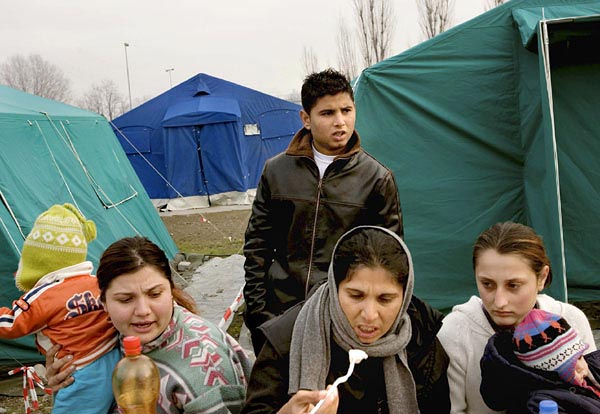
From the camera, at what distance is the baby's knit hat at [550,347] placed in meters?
1.76

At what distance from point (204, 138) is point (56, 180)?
33.1 ft

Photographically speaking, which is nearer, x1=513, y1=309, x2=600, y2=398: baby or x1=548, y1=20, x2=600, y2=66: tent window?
x1=513, y1=309, x2=600, y2=398: baby

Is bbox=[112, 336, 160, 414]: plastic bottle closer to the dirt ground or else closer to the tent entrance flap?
the tent entrance flap

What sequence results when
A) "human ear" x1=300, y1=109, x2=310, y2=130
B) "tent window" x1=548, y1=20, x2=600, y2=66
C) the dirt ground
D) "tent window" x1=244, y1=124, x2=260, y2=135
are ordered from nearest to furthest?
"human ear" x1=300, y1=109, x2=310, y2=130
"tent window" x1=548, y1=20, x2=600, y2=66
the dirt ground
"tent window" x1=244, y1=124, x2=260, y2=135

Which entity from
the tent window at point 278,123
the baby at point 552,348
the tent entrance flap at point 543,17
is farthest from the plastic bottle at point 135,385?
the tent window at point 278,123

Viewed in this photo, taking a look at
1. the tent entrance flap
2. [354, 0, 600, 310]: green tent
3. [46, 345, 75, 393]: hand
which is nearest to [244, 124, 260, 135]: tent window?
[354, 0, 600, 310]: green tent

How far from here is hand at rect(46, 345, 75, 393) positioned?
6.91 feet

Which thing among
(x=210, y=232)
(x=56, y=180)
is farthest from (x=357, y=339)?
(x=210, y=232)

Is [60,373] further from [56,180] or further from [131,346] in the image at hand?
[56,180]

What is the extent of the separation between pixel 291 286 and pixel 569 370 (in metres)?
1.27

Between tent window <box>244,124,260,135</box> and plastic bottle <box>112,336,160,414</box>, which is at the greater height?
tent window <box>244,124,260,135</box>

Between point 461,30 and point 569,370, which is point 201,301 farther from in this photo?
point 569,370

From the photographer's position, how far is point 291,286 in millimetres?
2723

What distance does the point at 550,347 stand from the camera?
1763 millimetres
